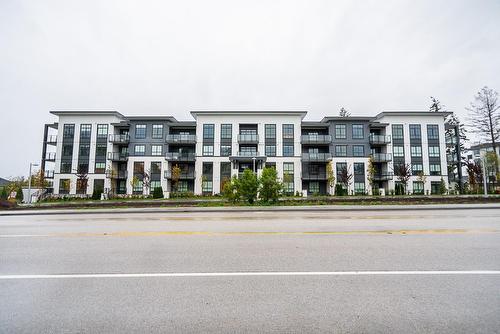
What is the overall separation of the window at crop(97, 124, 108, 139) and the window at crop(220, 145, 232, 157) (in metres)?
23.6

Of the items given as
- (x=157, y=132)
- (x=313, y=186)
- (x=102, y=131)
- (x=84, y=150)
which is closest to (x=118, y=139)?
(x=102, y=131)

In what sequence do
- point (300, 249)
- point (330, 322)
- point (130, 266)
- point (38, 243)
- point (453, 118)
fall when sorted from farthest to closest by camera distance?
point (453, 118), point (38, 243), point (300, 249), point (130, 266), point (330, 322)

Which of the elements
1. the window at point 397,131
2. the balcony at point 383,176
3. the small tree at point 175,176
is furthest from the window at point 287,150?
the window at point 397,131

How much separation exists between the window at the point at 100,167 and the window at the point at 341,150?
148ft

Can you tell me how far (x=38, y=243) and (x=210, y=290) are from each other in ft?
21.8

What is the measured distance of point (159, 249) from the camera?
6582mm

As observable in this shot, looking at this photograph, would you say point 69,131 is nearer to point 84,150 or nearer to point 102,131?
point 84,150

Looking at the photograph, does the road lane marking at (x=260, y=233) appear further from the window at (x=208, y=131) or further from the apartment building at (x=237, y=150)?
the window at (x=208, y=131)

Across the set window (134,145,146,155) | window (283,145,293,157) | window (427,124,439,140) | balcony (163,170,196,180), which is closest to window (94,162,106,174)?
window (134,145,146,155)

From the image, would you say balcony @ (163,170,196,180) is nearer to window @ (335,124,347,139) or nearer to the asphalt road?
window @ (335,124,347,139)

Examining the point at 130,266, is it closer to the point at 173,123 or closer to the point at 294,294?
the point at 294,294

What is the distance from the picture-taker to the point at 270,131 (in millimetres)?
48469

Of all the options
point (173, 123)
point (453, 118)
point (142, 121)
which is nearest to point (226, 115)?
point (173, 123)

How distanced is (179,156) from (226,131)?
10100 millimetres
